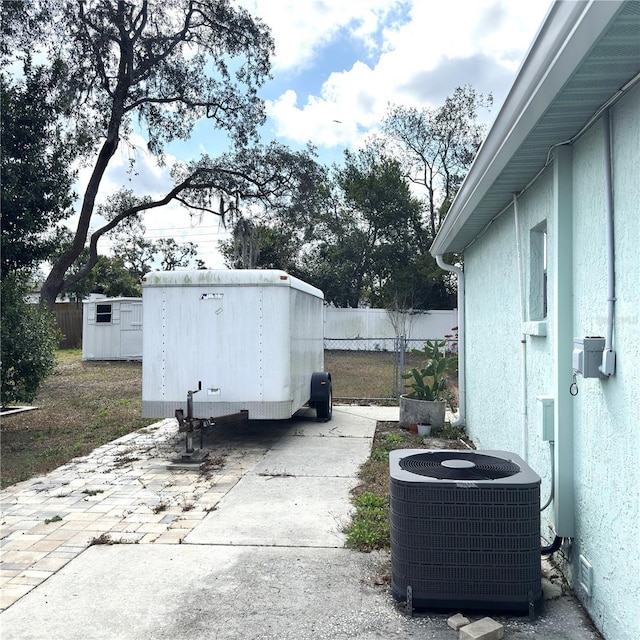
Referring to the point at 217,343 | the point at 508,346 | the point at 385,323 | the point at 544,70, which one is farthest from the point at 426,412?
the point at 385,323

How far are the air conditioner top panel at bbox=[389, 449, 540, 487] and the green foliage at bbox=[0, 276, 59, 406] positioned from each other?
19.9 ft

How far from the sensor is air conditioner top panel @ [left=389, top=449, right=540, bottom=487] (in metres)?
3.21

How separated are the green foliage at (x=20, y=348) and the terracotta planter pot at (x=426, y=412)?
16.9 feet

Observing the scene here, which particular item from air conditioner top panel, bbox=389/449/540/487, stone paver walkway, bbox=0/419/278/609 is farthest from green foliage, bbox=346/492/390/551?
stone paver walkway, bbox=0/419/278/609

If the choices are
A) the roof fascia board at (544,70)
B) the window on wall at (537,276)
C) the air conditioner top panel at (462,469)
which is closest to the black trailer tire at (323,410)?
the window on wall at (537,276)

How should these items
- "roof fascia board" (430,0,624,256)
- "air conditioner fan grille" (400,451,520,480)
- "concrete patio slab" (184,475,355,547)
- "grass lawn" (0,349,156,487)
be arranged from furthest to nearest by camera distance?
"grass lawn" (0,349,156,487), "concrete patio slab" (184,475,355,547), "air conditioner fan grille" (400,451,520,480), "roof fascia board" (430,0,624,256)

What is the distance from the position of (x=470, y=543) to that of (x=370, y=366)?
1455 centimetres

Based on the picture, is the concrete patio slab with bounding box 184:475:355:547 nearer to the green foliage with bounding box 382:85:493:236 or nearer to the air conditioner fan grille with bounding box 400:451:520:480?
the air conditioner fan grille with bounding box 400:451:520:480

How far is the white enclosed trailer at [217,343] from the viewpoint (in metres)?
7.27

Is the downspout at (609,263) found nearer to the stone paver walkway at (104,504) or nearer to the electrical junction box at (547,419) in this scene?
the electrical junction box at (547,419)

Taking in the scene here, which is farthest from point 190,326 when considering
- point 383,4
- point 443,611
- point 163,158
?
point 163,158

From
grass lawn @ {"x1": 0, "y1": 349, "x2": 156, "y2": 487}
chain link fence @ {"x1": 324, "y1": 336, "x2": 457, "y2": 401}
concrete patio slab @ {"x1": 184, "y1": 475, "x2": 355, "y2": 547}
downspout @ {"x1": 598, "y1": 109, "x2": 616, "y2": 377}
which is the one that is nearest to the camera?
downspout @ {"x1": 598, "y1": 109, "x2": 616, "y2": 377}

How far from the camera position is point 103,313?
20.6m

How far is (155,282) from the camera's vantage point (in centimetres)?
737
